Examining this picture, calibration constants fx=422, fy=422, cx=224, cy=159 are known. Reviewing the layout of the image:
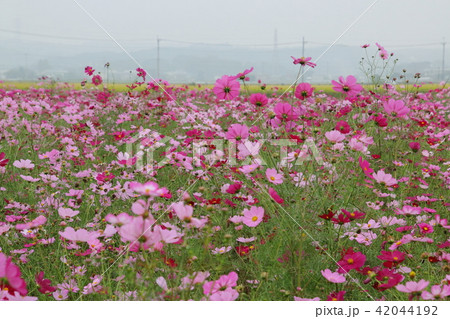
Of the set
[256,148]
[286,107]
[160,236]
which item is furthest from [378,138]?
[160,236]

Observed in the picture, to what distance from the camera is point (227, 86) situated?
1.41m

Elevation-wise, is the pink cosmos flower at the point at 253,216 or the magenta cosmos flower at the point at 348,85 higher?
the magenta cosmos flower at the point at 348,85

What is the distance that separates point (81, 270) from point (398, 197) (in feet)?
4.61

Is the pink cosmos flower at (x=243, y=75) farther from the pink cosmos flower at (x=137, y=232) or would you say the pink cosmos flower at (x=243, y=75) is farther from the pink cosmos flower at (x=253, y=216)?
the pink cosmos flower at (x=137, y=232)

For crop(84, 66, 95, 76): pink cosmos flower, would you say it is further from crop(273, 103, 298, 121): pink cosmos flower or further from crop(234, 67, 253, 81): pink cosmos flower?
crop(273, 103, 298, 121): pink cosmos flower

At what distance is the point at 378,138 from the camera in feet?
8.80

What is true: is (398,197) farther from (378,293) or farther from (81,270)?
(81,270)

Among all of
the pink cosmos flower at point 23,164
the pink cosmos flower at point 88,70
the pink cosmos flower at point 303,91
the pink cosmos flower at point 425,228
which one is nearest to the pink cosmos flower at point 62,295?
the pink cosmos flower at point 23,164

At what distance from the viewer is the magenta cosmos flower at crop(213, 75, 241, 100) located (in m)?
1.40

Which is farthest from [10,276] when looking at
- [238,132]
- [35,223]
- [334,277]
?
[238,132]

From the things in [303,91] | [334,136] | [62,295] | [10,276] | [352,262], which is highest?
[303,91]

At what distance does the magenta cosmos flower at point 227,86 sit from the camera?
4.60 feet

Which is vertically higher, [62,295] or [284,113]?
[284,113]

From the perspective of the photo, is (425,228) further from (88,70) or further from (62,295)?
(88,70)
